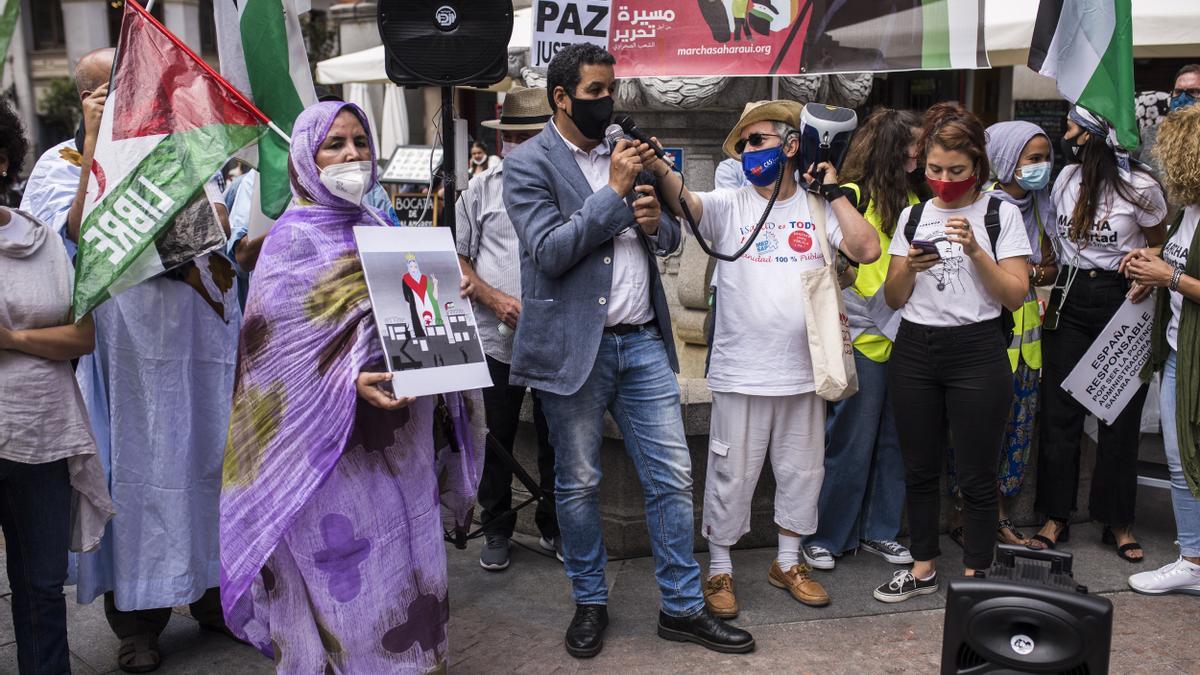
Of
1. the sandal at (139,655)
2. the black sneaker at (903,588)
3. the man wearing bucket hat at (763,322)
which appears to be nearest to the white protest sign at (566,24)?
the man wearing bucket hat at (763,322)

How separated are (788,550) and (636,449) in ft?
2.97

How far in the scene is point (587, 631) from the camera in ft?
13.2

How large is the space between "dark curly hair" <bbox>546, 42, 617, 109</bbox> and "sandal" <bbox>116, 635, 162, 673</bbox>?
242cm

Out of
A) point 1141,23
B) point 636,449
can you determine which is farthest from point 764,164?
point 1141,23

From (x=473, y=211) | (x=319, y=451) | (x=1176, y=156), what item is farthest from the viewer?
(x=473, y=211)

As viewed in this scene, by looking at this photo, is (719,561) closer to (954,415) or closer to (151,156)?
(954,415)

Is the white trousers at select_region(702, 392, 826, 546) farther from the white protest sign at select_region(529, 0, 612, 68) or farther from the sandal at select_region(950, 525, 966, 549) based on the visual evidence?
the white protest sign at select_region(529, 0, 612, 68)

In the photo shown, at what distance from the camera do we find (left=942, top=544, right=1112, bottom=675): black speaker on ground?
2574mm

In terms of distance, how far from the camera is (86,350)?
3361 mm

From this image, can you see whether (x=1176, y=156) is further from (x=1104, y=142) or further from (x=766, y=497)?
(x=766, y=497)

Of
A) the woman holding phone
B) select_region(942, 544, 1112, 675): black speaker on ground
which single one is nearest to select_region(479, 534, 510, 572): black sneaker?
the woman holding phone

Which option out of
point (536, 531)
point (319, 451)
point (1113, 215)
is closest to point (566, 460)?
point (319, 451)

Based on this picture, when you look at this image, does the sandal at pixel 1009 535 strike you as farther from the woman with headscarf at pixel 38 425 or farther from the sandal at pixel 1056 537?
the woman with headscarf at pixel 38 425

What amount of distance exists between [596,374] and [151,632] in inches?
71.7
